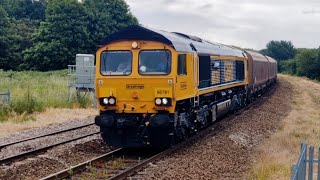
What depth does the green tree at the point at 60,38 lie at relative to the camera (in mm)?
55969

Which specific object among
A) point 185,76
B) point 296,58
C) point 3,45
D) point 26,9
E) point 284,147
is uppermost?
point 26,9

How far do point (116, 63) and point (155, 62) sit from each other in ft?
3.57

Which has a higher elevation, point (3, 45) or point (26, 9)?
point (26, 9)

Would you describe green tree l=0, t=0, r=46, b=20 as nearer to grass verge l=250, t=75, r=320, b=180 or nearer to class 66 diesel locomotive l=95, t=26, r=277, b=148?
grass verge l=250, t=75, r=320, b=180

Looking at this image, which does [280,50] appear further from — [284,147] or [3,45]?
[284,147]

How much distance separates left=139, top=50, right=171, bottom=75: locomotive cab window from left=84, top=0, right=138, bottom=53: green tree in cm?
4580

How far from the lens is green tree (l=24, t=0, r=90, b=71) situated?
55969mm

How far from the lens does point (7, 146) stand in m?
14.1

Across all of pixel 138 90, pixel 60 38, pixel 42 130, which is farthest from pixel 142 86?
pixel 60 38

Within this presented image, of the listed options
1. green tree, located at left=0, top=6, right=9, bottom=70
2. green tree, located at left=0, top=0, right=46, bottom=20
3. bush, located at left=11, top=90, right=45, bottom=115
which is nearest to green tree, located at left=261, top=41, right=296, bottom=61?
green tree, located at left=0, top=0, right=46, bottom=20

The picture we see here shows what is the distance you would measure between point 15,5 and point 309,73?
191 ft

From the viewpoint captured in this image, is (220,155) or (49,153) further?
(220,155)

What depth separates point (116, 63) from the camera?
43.7 feet

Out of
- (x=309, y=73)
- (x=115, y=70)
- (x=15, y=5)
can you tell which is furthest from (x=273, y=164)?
(x=309, y=73)
